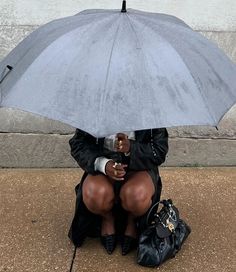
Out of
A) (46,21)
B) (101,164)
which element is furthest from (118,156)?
(46,21)

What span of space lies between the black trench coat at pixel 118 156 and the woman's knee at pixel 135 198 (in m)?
0.12

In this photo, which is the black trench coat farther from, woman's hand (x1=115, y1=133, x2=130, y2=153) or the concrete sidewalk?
the concrete sidewalk

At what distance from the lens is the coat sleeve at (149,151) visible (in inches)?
115

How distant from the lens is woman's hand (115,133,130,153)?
279cm

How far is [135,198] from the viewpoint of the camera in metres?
2.99

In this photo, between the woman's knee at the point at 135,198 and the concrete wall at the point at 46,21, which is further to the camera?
the concrete wall at the point at 46,21

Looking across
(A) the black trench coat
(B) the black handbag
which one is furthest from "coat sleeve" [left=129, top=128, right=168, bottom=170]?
(B) the black handbag

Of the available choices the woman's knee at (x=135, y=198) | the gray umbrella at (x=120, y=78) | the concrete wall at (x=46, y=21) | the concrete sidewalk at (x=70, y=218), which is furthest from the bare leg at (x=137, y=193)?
the concrete wall at (x=46, y=21)

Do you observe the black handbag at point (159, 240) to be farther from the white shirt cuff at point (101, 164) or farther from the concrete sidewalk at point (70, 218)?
the white shirt cuff at point (101, 164)

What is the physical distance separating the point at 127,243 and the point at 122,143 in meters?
0.75

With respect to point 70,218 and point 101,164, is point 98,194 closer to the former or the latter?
point 101,164

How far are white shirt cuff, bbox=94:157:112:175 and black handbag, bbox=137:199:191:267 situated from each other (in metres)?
0.44

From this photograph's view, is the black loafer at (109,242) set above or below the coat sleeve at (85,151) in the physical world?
below

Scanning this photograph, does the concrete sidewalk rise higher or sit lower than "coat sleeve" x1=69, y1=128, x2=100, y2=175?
lower
